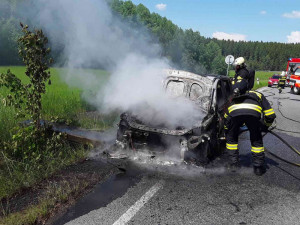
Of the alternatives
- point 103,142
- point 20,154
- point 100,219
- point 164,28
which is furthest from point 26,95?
point 164,28

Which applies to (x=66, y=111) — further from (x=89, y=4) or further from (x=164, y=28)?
(x=164, y=28)

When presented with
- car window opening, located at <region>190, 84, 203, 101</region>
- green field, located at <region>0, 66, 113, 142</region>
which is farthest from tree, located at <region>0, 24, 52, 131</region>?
car window opening, located at <region>190, 84, 203, 101</region>

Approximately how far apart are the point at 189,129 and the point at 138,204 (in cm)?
160

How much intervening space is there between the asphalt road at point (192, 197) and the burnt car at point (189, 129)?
1.04ft

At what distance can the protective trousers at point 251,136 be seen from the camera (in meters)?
4.39

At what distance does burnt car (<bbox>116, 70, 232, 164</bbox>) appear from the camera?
4.36m

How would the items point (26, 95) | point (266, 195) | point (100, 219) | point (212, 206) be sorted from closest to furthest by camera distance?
point (100, 219) < point (212, 206) < point (266, 195) < point (26, 95)

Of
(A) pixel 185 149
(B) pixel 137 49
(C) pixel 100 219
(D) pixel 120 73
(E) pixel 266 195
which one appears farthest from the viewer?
(B) pixel 137 49

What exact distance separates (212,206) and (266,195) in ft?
3.16

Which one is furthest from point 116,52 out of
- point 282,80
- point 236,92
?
point 282,80

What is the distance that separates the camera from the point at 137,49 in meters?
6.82

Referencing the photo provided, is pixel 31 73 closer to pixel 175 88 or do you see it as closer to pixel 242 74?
pixel 175 88

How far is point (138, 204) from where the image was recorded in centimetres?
337

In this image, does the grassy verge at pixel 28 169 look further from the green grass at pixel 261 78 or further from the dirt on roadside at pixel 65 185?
the green grass at pixel 261 78
